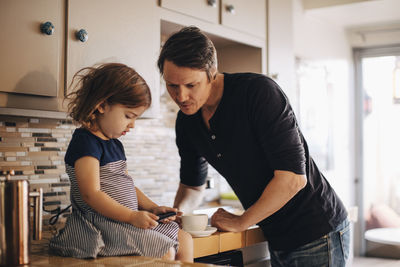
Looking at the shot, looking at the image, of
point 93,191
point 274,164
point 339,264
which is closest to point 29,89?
point 93,191

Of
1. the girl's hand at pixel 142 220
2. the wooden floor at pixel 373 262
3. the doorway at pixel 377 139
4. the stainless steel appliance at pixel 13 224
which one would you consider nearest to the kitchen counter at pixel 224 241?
the girl's hand at pixel 142 220

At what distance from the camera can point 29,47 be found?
1.66 meters

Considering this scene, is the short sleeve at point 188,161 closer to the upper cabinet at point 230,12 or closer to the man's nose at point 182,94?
the man's nose at point 182,94

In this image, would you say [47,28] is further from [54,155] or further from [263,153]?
[263,153]

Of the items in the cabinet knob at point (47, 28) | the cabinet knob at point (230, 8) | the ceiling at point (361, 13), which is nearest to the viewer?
the cabinet knob at point (47, 28)

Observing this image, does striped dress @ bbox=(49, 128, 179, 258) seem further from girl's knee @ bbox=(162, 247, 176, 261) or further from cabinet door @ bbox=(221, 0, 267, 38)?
cabinet door @ bbox=(221, 0, 267, 38)

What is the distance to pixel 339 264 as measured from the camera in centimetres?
179

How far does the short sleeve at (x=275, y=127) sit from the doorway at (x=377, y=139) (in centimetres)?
355

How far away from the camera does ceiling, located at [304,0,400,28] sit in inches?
155

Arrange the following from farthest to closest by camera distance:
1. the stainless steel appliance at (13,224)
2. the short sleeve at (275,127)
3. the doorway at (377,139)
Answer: the doorway at (377,139) → the short sleeve at (275,127) → the stainless steel appliance at (13,224)

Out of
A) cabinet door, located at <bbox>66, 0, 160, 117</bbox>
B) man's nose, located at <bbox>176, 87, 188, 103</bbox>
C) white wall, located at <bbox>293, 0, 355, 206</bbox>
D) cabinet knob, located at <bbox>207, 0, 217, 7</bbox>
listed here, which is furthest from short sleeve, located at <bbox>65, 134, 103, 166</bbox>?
white wall, located at <bbox>293, 0, 355, 206</bbox>

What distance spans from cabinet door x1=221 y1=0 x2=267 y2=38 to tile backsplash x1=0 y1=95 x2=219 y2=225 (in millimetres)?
663

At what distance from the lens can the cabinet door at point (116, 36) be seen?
1.82m

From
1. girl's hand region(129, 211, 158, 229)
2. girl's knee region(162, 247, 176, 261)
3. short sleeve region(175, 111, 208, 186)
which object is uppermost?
short sleeve region(175, 111, 208, 186)
